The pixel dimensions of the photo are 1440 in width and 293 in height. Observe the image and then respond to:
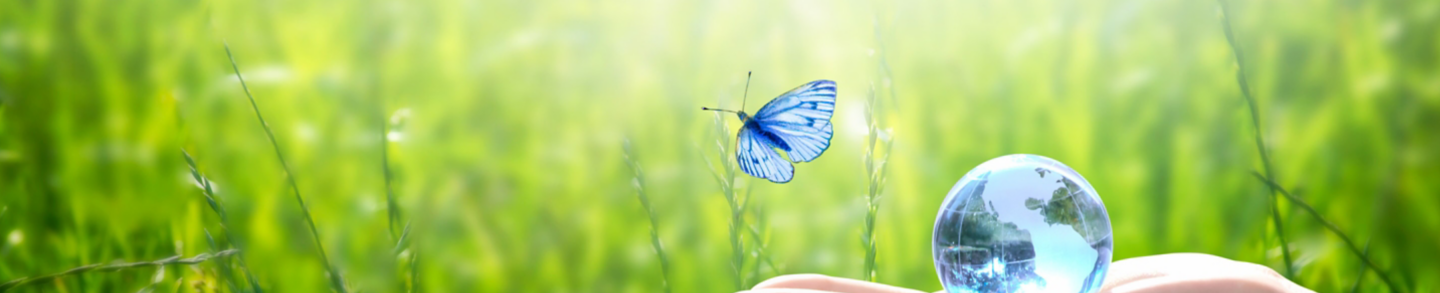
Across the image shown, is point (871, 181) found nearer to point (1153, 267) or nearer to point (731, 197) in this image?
point (731, 197)

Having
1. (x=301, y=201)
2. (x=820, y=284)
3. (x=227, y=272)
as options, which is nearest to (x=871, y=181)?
(x=820, y=284)

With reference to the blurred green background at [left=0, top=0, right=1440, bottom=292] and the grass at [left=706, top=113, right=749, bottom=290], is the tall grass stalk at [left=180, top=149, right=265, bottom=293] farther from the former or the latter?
the grass at [left=706, top=113, right=749, bottom=290]

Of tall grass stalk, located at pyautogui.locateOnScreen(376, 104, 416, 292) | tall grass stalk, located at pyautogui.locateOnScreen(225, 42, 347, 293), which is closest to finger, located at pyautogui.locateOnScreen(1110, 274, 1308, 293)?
tall grass stalk, located at pyautogui.locateOnScreen(376, 104, 416, 292)

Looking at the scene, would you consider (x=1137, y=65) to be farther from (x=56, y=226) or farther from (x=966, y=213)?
(x=56, y=226)

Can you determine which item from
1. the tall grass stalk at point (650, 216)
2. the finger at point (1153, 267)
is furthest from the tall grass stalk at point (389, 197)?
the finger at point (1153, 267)

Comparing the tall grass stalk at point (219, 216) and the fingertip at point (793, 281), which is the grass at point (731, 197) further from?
the tall grass stalk at point (219, 216)
